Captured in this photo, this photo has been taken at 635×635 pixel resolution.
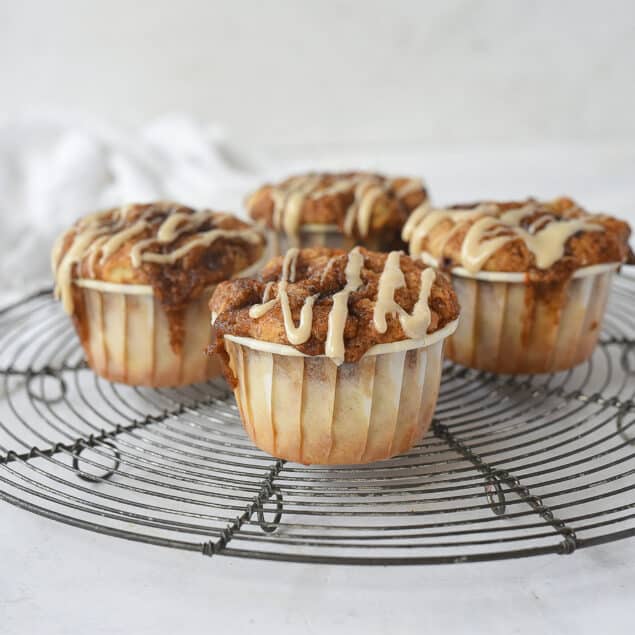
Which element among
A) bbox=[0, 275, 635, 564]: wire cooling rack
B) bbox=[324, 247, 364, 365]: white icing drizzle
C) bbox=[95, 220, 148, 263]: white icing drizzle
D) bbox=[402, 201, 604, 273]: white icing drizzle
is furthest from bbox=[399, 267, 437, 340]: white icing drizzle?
bbox=[95, 220, 148, 263]: white icing drizzle

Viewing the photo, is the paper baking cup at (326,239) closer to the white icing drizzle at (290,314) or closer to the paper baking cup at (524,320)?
the paper baking cup at (524,320)

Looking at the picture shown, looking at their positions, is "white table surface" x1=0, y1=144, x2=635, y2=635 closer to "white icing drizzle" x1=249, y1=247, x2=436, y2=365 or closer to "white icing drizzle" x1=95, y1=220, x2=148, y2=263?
"white icing drizzle" x1=249, y1=247, x2=436, y2=365

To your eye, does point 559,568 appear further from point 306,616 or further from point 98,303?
point 98,303

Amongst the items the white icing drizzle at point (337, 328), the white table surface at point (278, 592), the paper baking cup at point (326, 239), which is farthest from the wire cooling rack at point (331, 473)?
the paper baking cup at point (326, 239)

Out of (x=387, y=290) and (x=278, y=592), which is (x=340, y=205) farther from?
(x=278, y=592)

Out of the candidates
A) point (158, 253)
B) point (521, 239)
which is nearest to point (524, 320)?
point (521, 239)

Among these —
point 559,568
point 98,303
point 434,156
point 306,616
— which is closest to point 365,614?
point 306,616

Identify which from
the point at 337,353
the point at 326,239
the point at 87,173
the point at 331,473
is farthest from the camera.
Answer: the point at 87,173
